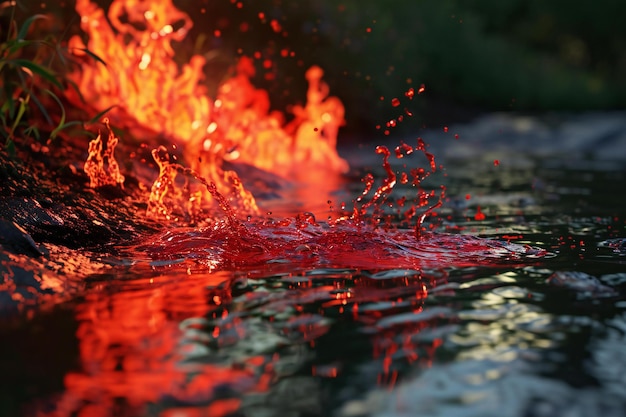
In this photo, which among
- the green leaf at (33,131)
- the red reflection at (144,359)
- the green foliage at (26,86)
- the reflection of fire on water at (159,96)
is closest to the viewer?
the red reflection at (144,359)

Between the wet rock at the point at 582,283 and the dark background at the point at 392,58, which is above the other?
the dark background at the point at 392,58

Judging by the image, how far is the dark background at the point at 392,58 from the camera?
12211 mm

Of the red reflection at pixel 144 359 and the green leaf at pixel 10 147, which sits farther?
the green leaf at pixel 10 147

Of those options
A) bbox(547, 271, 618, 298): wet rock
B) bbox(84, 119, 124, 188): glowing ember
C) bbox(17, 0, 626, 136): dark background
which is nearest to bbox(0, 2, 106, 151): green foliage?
bbox(84, 119, 124, 188): glowing ember

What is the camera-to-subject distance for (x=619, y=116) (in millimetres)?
18812

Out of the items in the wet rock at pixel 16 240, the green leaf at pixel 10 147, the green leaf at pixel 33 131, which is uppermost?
the green leaf at pixel 33 131

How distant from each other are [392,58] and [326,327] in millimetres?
11840

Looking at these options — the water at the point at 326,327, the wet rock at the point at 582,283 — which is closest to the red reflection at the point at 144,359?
the water at the point at 326,327

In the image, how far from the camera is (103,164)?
6.18 m

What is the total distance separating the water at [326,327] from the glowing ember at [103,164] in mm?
838

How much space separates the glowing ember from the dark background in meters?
0.75

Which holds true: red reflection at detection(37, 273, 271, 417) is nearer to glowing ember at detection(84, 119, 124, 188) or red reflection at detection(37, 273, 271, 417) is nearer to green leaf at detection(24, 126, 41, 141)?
green leaf at detection(24, 126, 41, 141)

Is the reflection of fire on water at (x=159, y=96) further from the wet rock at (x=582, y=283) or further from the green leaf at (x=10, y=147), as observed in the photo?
the wet rock at (x=582, y=283)

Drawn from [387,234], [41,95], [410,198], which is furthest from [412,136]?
[387,234]
